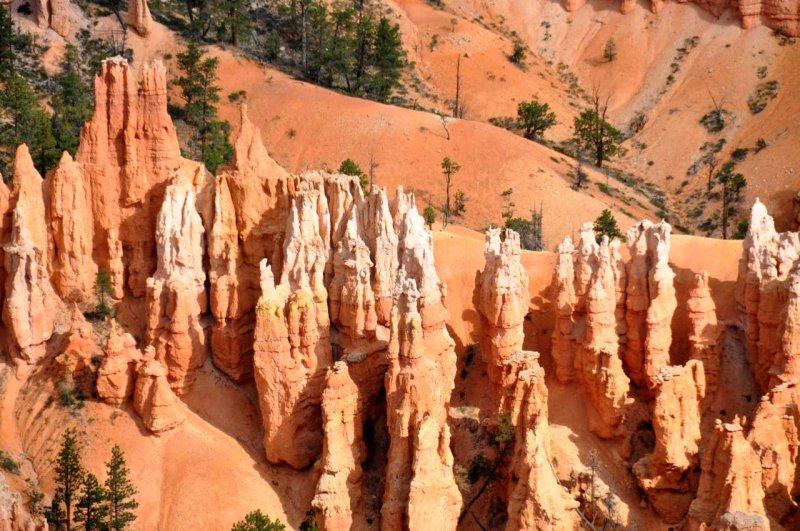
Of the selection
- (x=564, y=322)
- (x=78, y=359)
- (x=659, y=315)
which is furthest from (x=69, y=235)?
(x=659, y=315)

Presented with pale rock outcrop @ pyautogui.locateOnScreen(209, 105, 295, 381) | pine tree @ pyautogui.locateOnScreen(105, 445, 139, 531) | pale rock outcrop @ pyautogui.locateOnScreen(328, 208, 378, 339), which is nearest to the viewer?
pine tree @ pyautogui.locateOnScreen(105, 445, 139, 531)

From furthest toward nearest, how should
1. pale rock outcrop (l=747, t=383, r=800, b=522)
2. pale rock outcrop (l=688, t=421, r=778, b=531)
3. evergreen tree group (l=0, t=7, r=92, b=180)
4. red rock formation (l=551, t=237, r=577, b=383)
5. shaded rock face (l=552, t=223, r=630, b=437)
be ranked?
evergreen tree group (l=0, t=7, r=92, b=180), red rock formation (l=551, t=237, r=577, b=383), shaded rock face (l=552, t=223, r=630, b=437), pale rock outcrop (l=747, t=383, r=800, b=522), pale rock outcrop (l=688, t=421, r=778, b=531)

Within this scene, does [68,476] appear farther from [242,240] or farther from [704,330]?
[704,330]

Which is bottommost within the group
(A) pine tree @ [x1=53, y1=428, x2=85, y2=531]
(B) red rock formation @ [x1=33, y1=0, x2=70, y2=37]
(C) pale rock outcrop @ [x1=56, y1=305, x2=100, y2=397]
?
(A) pine tree @ [x1=53, y1=428, x2=85, y2=531]

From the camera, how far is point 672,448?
42781 mm

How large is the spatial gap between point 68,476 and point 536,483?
57.3 ft

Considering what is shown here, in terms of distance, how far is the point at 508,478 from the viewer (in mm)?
43094

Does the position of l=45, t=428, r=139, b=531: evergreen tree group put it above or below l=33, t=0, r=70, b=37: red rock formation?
below

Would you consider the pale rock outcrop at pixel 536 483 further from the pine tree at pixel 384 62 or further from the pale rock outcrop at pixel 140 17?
the pale rock outcrop at pixel 140 17

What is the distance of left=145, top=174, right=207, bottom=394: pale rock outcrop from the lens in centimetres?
4662

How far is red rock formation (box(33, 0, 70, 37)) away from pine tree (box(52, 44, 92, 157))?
325cm

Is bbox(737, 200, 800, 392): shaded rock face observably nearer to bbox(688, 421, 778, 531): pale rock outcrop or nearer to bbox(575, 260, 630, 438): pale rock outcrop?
bbox(575, 260, 630, 438): pale rock outcrop

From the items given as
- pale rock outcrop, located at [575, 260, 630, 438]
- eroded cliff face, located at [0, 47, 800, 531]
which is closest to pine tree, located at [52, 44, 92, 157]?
eroded cliff face, located at [0, 47, 800, 531]

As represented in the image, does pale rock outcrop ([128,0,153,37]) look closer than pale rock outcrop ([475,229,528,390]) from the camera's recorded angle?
No
